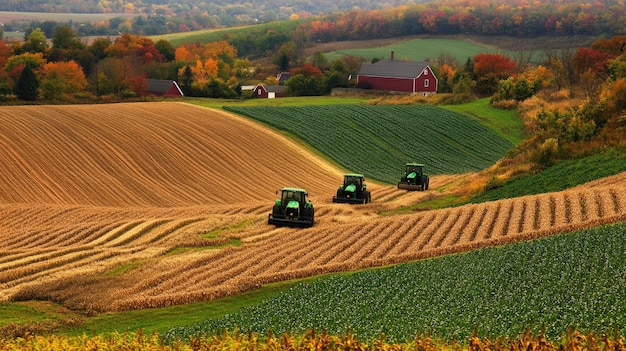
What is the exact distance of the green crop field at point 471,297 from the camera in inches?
782

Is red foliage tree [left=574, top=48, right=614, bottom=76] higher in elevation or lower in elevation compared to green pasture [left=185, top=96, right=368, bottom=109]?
higher

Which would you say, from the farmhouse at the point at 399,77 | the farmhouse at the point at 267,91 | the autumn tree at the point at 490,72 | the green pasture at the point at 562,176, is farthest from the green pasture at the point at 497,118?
the green pasture at the point at 562,176

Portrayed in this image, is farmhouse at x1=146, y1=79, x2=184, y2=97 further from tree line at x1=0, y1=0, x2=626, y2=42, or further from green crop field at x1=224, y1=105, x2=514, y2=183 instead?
tree line at x1=0, y1=0, x2=626, y2=42

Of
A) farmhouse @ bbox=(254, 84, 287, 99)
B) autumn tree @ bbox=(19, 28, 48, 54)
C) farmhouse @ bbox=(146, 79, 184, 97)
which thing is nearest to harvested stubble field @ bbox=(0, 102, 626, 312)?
farmhouse @ bbox=(146, 79, 184, 97)

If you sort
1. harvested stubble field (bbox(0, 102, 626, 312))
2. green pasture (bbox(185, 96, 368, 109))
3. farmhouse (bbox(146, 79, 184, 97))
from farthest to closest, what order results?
farmhouse (bbox(146, 79, 184, 97))
green pasture (bbox(185, 96, 368, 109))
harvested stubble field (bbox(0, 102, 626, 312))

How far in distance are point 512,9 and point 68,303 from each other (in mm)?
139277

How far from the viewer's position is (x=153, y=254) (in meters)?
31.9

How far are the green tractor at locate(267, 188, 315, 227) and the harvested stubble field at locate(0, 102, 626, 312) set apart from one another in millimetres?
535

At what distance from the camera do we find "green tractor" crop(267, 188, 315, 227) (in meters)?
37.8

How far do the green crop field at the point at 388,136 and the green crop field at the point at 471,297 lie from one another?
32205 mm

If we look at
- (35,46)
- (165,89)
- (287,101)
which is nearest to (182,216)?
(287,101)

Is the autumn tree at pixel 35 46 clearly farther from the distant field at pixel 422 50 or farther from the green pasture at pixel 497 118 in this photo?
the distant field at pixel 422 50

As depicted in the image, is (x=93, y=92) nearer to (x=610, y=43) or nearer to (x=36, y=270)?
(x=610, y=43)

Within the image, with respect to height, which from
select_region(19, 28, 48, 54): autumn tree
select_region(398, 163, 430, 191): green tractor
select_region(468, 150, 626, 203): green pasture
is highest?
select_region(19, 28, 48, 54): autumn tree
